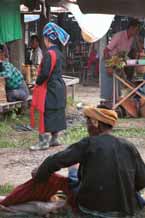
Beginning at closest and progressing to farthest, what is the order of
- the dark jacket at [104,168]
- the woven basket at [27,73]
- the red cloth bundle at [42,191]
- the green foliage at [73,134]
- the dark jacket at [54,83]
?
the dark jacket at [104,168] < the red cloth bundle at [42,191] < the dark jacket at [54,83] < the green foliage at [73,134] < the woven basket at [27,73]

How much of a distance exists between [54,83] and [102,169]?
3.70 m

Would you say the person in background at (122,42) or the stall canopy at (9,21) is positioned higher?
the stall canopy at (9,21)

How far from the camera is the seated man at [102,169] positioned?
4516 millimetres

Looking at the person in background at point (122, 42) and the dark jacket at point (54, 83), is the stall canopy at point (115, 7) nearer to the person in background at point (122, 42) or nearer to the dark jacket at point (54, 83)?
the dark jacket at point (54, 83)

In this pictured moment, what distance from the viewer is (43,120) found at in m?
8.20

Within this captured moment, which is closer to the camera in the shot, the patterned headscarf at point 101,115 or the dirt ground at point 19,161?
the patterned headscarf at point 101,115

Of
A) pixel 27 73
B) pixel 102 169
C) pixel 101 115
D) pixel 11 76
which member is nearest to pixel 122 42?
pixel 27 73

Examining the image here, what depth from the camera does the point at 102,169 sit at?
4531mm

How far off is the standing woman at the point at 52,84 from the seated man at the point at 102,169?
3330 mm

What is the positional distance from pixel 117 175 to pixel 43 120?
376cm

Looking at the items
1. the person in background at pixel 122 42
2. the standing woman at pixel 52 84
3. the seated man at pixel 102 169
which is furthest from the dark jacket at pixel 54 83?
the seated man at pixel 102 169

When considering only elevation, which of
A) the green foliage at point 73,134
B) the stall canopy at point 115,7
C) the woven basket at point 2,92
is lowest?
the green foliage at point 73,134

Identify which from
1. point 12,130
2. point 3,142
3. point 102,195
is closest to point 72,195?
point 102,195

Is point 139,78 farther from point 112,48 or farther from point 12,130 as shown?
point 12,130
